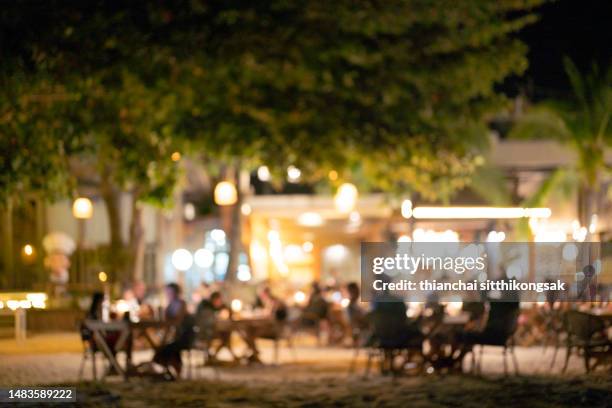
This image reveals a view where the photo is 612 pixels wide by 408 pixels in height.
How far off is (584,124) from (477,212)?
2902mm

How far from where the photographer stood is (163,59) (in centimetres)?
1188

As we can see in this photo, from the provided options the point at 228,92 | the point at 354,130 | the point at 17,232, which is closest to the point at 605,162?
the point at 354,130

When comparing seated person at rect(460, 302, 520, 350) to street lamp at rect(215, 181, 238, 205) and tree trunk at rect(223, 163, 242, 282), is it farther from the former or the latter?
tree trunk at rect(223, 163, 242, 282)

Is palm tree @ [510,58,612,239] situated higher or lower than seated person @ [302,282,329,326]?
higher

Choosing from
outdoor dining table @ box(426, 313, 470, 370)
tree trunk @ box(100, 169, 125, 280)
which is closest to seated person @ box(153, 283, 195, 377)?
outdoor dining table @ box(426, 313, 470, 370)

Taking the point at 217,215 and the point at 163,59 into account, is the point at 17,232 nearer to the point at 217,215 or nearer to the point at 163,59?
the point at 217,215

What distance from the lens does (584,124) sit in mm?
20391

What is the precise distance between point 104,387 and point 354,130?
15.8ft

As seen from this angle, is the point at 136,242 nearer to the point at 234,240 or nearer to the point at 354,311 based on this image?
the point at 234,240

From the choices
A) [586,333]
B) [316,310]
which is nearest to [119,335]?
[316,310]

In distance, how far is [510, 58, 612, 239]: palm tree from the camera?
2014 cm

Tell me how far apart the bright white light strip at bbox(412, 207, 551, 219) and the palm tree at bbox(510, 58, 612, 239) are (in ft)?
1.49

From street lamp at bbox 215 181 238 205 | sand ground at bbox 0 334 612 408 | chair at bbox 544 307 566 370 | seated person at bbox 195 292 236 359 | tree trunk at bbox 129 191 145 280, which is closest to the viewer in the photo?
sand ground at bbox 0 334 612 408

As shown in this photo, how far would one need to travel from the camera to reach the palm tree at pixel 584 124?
20.1m
